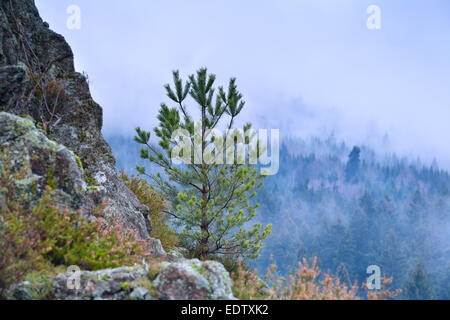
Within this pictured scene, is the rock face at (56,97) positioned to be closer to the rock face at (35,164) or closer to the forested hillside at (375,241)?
the rock face at (35,164)

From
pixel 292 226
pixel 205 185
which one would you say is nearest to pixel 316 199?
pixel 292 226

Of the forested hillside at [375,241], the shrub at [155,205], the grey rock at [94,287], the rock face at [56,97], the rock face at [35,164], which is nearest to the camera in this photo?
the grey rock at [94,287]

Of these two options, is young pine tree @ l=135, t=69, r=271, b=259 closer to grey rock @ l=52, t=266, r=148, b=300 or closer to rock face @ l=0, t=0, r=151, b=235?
rock face @ l=0, t=0, r=151, b=235

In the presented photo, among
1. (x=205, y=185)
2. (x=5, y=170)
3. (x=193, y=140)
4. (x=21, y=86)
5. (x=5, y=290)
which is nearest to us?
(x=5, y=290)

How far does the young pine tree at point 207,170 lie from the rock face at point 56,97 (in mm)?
2001

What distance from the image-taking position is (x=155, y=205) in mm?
12281

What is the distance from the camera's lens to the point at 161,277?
4.80 m

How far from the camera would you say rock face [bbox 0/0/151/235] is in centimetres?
771

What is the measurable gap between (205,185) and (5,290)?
816 centimetres

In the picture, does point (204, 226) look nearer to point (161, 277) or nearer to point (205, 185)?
point (205, 185)

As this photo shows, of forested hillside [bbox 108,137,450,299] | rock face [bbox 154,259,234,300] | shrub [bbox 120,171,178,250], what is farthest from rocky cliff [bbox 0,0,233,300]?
forested hillside [bbox 108,137,450,299]

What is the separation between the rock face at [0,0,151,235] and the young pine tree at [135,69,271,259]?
6.56 feet

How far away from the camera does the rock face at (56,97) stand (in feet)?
25.3

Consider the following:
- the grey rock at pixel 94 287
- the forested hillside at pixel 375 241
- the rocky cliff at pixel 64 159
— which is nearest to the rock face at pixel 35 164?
the rocky cliff at pixel 64 159
